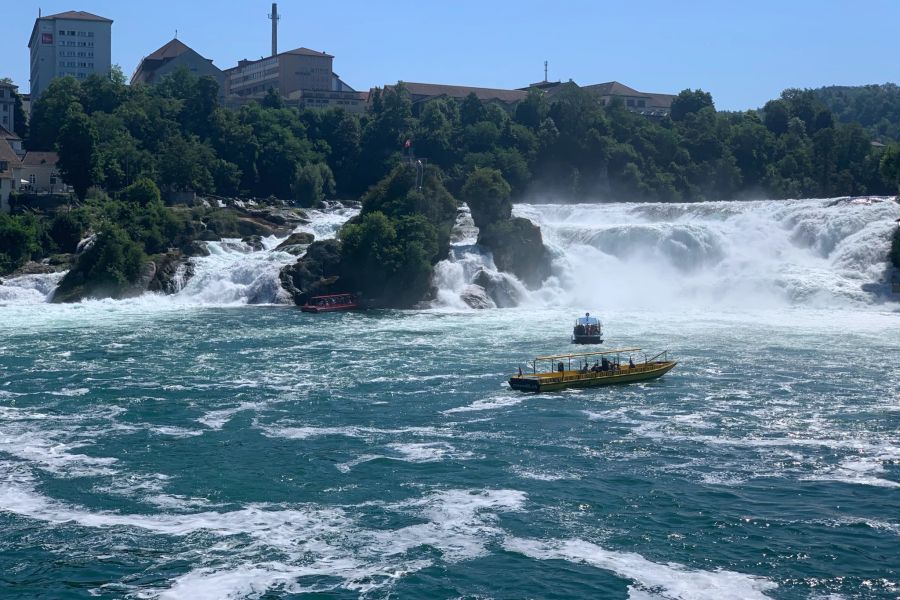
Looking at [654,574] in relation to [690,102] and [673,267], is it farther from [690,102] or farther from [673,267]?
[690,102]

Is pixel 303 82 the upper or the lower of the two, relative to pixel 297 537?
upper

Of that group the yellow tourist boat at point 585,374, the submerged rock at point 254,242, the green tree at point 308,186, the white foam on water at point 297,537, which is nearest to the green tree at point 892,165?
the yellow tourist boat at point 585,374

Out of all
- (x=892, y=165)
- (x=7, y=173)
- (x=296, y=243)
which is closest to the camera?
(x=892, y=165)

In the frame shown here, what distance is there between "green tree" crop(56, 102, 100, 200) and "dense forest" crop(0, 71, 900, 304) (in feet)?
0.31

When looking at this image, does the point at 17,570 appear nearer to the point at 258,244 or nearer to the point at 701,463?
the point at 701,463

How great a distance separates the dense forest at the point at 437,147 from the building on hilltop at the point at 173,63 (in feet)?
62.4

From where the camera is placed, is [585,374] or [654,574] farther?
[585,374]

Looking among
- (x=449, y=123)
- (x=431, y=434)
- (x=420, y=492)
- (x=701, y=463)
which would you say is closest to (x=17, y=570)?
(x=420, y=492)

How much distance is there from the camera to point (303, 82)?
Answer: 15775cm

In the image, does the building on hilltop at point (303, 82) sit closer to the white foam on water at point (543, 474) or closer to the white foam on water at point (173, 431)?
the white foam on water at point (173, 431)

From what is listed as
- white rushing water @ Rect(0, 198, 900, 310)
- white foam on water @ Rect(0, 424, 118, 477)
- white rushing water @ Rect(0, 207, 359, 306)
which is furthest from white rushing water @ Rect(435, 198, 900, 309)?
white foam on water @ Rect(0, 424, 118, 477)

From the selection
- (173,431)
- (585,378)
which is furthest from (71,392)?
(585,378)

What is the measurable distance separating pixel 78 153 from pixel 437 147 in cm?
4418

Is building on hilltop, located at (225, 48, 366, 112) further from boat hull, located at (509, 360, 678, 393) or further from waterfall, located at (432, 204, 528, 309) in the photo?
boat hull, located at (509, 360, 678, 393)
